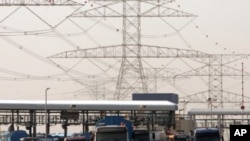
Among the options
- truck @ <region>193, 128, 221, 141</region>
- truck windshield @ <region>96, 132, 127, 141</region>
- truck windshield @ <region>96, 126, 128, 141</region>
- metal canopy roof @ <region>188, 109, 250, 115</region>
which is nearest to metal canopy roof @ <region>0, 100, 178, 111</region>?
truck @ <region>193, 128, 221, 141</region>

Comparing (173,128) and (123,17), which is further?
(123,17)

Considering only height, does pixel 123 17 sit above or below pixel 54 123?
above

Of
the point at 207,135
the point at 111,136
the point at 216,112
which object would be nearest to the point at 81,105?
the point at 207,135

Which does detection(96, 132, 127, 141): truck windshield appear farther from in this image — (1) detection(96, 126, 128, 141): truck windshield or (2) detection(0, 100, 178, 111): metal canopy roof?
(2) detection(0, 100, 178, 111): metal canopy roof

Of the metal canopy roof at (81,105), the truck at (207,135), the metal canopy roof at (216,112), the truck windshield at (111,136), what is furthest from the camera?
the metal canopy roof at (216,112)

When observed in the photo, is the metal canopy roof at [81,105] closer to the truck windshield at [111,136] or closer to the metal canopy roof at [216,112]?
the truck windshield at [111,136]

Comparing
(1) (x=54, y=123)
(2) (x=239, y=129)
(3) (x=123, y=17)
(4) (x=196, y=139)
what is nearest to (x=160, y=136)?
(4) (x=196, y=139)

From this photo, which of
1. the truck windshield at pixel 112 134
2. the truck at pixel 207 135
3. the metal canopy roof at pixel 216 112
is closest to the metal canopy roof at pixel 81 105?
the truck at pixel 207 135

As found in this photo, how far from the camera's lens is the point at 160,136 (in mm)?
79125

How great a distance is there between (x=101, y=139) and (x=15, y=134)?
2452 cm

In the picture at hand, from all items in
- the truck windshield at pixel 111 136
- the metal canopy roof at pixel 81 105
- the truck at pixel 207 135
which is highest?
the metal canopy roof at pixel 81 105

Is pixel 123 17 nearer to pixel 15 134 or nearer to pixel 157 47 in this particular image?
pixel 157 47

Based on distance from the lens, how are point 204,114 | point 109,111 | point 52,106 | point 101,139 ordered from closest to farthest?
point 101,139, point 52,106, point 109,111, point 204,114

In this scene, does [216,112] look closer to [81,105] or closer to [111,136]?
[81,105]
